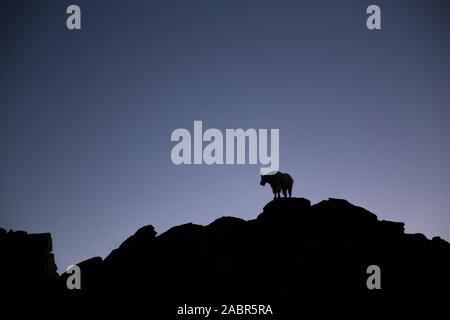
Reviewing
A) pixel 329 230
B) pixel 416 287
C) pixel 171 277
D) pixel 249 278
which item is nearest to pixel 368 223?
pixel 329 230

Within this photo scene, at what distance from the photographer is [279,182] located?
3612 cm

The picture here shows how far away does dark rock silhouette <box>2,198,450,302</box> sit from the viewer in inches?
1215

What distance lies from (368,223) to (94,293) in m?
22.1

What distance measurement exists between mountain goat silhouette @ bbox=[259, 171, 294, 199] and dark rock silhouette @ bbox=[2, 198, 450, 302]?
1601mm

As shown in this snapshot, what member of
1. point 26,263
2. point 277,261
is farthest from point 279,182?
point 26,263

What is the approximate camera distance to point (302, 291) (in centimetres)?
3028

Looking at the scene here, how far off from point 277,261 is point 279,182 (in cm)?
→ 696

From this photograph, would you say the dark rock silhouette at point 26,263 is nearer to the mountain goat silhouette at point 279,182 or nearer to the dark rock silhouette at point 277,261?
the dark rock silhouette at point 277,261

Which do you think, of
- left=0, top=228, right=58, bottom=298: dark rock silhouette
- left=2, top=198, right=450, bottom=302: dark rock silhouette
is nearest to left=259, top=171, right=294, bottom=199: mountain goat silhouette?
left=2, top=198, right=450, bottom=302: dark rock silhouette

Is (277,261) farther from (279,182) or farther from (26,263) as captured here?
(26,263)

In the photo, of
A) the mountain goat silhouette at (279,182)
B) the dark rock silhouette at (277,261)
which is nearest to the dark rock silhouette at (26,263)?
the dark rock silhouette at (277,261)

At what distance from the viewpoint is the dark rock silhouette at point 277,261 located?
101 ft

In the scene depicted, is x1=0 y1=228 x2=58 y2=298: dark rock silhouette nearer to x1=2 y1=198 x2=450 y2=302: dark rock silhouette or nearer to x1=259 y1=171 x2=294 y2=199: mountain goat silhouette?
x1=2 y1=198 x2=450 y2=302: dark rock silhouette

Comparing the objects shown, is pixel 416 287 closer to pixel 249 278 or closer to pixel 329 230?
pixel 329 230
